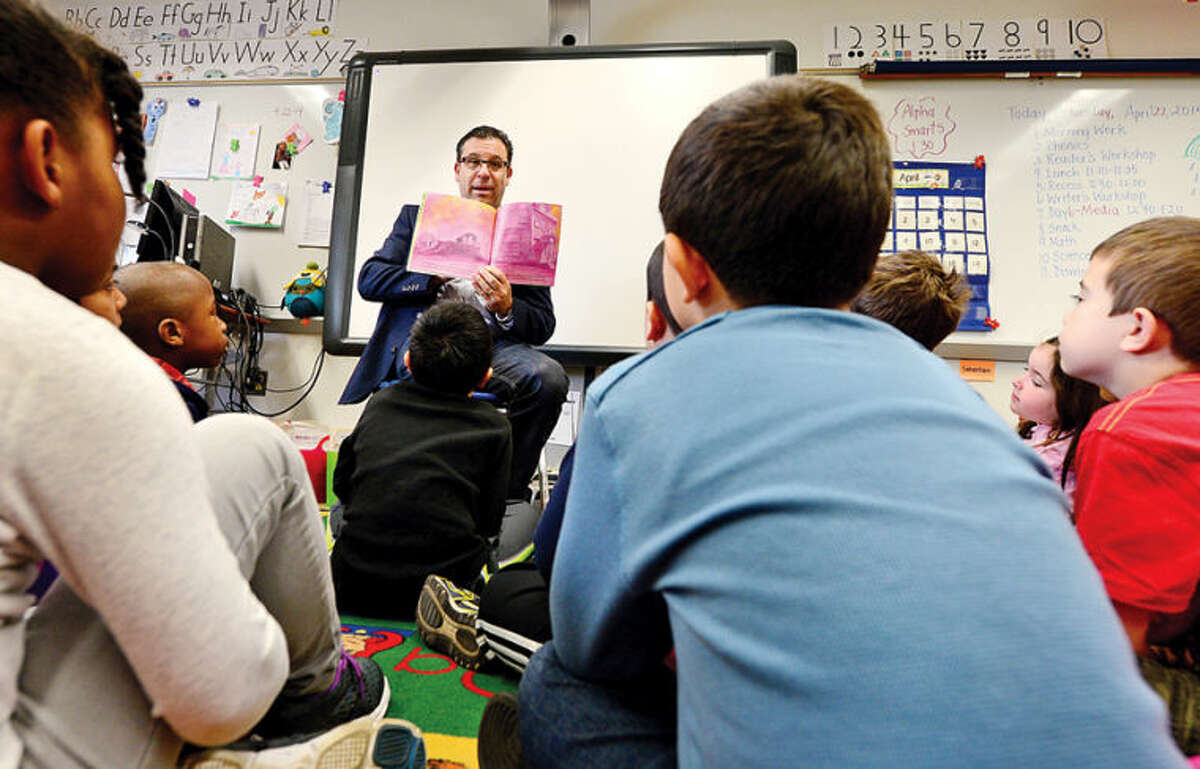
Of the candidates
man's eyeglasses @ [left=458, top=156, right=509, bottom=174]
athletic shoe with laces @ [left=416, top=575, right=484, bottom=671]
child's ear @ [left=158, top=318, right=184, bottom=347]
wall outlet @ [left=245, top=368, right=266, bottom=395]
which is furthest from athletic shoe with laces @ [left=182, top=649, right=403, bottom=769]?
wall outlet @ [left=245, top=368, right=266, bottom=395]

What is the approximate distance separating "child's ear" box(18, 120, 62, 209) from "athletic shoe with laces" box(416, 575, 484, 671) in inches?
29.0

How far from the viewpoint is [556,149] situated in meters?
2.24

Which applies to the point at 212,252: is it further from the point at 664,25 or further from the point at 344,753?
the point at 344,753

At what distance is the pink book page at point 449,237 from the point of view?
1.53m

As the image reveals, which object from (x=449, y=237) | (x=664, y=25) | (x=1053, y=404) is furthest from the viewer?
(x=664, y=25)

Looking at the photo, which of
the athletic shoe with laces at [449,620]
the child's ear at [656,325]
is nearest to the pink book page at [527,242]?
the child's ear at [656,325]

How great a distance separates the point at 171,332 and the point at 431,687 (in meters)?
0.94

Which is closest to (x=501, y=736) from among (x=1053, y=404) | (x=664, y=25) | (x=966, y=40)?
(x=1053, y=404)

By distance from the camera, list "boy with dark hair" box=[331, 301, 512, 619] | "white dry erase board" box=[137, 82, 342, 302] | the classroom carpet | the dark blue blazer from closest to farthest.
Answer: the classroom carpet < "boy with dark hair" box=[331, 301, 512, 619] < the dark blue blazer < "white dry erase board" box=[137, 82, 342, 302]

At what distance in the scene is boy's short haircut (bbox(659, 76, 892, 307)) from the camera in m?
0.48

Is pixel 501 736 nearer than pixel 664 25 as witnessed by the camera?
Yes

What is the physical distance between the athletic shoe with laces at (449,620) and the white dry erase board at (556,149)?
1.26 meters

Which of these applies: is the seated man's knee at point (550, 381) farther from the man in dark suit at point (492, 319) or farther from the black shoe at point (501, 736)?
the black shoe at point (501, 736)

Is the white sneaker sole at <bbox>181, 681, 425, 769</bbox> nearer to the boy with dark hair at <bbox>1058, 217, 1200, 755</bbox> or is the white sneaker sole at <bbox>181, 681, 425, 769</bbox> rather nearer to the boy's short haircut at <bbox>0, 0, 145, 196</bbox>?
the boy's short haircut at <bbox>0, 0, 145, 196</bbox>
